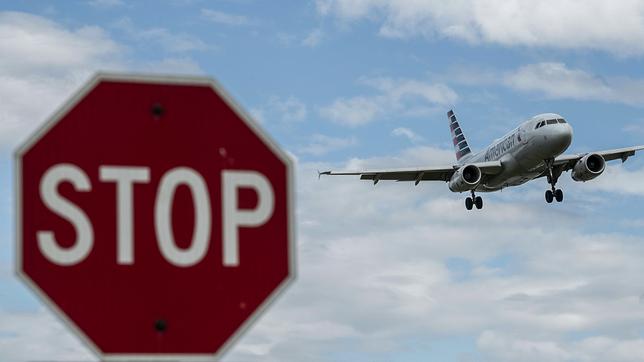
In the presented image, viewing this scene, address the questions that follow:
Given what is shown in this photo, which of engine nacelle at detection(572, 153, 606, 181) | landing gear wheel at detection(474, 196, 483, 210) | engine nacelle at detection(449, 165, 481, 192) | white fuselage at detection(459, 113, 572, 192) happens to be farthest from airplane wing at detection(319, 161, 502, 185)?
engine nacelle at detection(572, 153, 606, 181)

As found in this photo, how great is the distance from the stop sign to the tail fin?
222 ft

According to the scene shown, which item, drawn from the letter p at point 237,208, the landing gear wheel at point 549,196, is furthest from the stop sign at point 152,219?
the landing gear wheel at point 549,196

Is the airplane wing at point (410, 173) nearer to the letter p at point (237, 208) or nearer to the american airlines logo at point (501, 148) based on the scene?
the american airlines logo at point (501, 148)

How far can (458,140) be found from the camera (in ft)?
243

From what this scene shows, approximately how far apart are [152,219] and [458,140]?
71.3 metres

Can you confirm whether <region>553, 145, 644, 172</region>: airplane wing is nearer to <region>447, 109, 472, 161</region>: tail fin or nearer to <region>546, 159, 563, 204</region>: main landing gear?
<region>546, 159, 563, 204</region>: main landing gear

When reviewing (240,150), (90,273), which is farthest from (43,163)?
(240,150)

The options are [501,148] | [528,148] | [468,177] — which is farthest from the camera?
[501,148]

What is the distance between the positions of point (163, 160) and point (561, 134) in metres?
44.7

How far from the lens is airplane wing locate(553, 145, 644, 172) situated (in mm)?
50750

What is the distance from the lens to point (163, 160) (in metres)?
3.47

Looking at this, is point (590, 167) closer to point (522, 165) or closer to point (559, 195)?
point (559, 195)

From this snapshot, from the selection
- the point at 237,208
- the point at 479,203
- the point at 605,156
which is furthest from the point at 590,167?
the point at 237,208

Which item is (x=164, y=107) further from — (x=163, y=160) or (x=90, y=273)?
(x=90, y=273)
